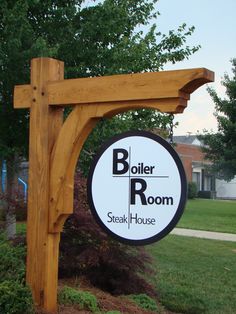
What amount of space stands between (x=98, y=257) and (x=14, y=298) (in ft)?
5.35

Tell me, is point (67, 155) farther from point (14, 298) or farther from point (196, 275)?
point (196, 275)

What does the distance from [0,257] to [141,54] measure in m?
5.21

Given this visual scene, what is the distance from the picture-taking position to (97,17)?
8.00 m

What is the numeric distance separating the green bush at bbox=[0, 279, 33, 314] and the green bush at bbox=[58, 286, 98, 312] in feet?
2.16

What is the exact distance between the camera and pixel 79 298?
489cm

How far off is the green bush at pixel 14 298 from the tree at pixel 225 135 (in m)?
19.5

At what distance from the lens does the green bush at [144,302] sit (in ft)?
17.7

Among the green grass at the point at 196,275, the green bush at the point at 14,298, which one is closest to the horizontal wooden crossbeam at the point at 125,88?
the green bush at the point at 14,298

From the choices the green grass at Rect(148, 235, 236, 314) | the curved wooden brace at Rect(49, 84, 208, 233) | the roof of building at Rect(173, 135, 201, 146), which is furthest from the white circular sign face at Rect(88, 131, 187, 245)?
the roof of building at Rect(173, 135, 201, 146)

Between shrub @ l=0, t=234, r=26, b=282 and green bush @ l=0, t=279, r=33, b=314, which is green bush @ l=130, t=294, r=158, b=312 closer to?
shrub @ l=0, t=234, r=26, b=282

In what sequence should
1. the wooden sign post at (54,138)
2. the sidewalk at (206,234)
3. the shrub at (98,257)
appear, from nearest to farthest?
the wooden sign post at (54,138) → the shrub at (98,257) → the sidewalk at (206,234)

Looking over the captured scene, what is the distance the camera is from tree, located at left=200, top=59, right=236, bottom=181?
23234mm

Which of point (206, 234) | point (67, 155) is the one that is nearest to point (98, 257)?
point (67, 155)

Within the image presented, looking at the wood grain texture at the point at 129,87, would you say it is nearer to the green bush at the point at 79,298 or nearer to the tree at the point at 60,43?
the green bush at the point at 79,298
